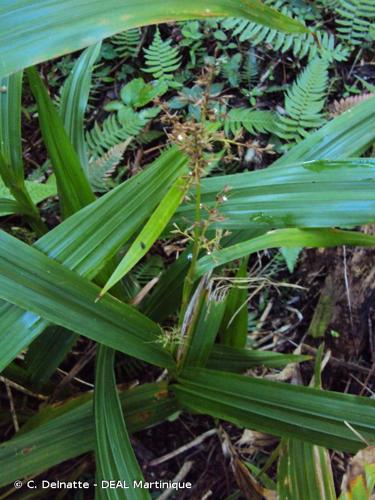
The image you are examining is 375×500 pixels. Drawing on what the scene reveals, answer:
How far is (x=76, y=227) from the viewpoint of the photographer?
2.74 ft

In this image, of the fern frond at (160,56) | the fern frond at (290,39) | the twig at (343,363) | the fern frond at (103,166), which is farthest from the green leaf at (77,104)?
the twig at (343,363)

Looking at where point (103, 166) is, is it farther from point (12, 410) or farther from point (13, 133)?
point (12, 410)

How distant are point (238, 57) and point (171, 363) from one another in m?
1.25

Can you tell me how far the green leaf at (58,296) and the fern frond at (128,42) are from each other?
49.0 inches

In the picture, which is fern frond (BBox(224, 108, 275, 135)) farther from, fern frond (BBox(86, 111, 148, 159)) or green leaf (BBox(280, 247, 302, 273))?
green leaf (BBox(280, 247, 302, 273))

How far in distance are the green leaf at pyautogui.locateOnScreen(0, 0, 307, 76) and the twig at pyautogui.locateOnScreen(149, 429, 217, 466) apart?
1.06 meters

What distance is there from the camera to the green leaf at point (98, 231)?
2.42 ft

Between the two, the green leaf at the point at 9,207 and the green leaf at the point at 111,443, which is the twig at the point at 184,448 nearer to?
the green leaf at the point at 111,443

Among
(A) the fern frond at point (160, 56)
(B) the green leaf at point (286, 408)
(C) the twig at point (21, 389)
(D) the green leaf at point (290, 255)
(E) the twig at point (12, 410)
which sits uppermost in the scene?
(A) the fern frond at point (160, 56)

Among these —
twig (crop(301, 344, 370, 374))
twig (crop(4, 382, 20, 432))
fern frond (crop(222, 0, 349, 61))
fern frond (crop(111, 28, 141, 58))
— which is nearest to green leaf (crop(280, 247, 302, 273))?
twig (crop(301, 344, 370, 374))

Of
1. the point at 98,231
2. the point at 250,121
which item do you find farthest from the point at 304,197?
the point at 250,121

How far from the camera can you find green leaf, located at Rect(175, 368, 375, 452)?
0.80m

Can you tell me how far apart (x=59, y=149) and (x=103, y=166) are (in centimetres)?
53

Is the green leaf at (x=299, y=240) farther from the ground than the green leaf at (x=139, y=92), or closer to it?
closer to it
